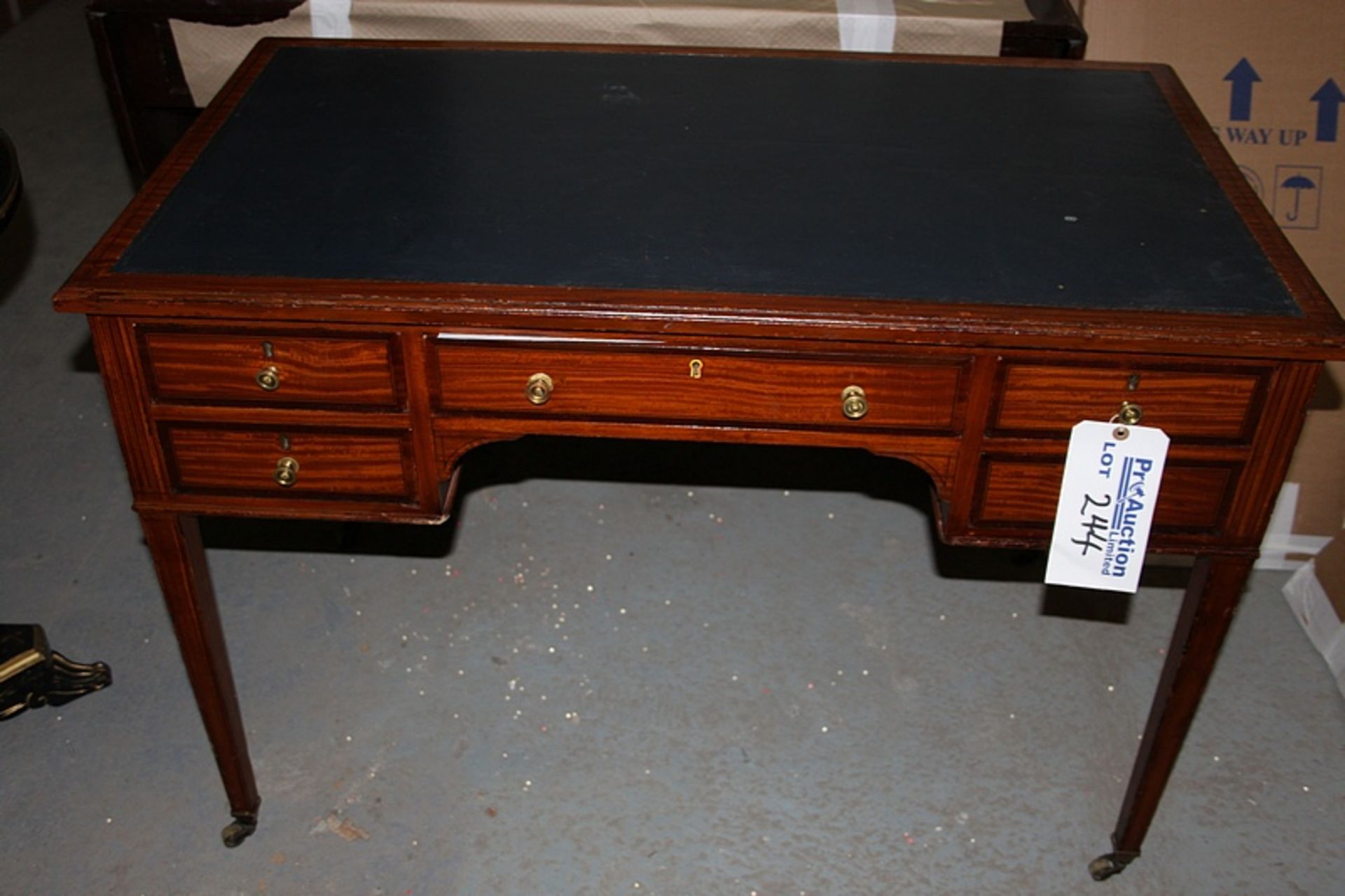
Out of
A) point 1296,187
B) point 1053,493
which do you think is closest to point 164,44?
point 1053,493

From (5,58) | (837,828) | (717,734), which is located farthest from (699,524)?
(5,58)

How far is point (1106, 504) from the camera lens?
1.58 meters

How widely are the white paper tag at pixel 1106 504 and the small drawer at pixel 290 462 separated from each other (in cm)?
82

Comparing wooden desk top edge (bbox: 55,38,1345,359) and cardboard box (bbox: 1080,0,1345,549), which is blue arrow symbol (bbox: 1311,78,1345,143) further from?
wooden desk top edge (bbox: 55,38,1345,359)

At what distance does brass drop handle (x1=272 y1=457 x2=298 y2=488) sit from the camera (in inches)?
65.6

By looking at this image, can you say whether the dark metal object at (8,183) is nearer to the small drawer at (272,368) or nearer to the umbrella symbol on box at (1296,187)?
the small drawer at (272,368)

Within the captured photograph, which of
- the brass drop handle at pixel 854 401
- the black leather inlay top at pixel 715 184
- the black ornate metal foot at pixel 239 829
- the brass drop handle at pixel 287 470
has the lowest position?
the black ornate metal foot at pixel 239 829

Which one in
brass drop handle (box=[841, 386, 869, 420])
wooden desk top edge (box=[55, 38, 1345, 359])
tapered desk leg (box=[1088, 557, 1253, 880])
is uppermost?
wooden desk top edge (box=[55, 38, 1345, 359])

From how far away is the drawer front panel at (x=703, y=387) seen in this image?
1.55m

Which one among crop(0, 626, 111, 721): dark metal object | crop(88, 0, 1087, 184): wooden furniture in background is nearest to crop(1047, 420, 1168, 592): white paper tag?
crop(88, 0, 1087, 184): wooden furniture in background

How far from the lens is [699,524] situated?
2.63 m

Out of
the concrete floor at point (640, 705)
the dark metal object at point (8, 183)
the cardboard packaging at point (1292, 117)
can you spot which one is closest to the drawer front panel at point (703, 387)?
the dark metal object at point (8, 183)

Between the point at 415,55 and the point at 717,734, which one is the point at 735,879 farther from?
the point at 415,55

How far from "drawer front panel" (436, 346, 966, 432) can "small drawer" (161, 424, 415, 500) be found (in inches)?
5.0
